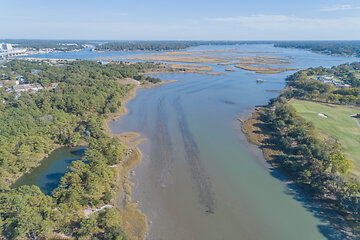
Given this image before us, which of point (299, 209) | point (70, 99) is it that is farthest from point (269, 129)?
point (70, 99)

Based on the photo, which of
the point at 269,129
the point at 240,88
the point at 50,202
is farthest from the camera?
the point at 240,88

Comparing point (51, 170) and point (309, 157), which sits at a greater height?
point (309, 157)

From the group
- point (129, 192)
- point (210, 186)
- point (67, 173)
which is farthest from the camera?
point (210, 186)

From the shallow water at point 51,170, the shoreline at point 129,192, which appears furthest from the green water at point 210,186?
the shallow water at point 51,170

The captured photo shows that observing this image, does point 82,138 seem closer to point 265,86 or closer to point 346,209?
point 346,209

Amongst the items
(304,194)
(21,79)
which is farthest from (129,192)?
(21,79)

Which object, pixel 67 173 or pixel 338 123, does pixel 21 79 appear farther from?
pixel 338 123
